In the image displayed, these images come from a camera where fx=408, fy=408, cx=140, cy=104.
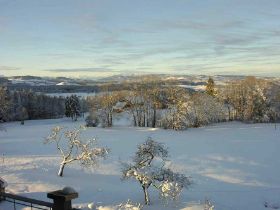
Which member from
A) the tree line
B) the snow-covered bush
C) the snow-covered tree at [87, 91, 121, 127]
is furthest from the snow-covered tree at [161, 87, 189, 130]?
the snow-covered bush

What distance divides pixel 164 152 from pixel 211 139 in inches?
1217

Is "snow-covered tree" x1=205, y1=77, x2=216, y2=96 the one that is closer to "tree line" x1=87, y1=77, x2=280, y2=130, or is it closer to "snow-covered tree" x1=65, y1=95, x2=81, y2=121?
"tree line" x1=87, y1=77, x2=280, y2=130

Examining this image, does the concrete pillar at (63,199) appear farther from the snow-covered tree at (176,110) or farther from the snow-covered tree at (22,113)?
the snow-covered tree at (22,113)

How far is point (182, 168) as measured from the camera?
38.5m

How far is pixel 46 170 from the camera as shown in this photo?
3216cm

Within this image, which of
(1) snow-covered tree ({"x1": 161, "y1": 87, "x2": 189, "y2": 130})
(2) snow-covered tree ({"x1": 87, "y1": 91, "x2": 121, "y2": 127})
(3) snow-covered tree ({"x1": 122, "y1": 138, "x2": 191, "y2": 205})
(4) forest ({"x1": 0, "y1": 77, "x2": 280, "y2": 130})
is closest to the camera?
(3) snow-covered tree ({"x1": 122, "y1": 138, "x2": 191, "y2": 205})

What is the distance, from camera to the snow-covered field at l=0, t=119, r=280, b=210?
24.7 meters

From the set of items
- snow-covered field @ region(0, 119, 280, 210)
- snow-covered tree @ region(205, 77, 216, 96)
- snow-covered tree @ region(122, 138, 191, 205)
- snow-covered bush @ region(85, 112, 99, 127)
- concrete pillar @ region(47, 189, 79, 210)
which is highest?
snow-covered tree @ region(205, 77, 216, 96)

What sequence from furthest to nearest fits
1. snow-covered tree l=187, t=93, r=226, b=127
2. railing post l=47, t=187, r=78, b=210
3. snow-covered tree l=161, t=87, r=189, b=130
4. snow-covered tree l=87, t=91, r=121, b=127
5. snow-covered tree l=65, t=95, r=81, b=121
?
snow-covered tree l=65, t=95, r=81, b=121 < snow-covered tree l=87, t=91, r=121, b=127 < snow-covered tree l=187, t=93, r=226, b=127 < snow-covered tree l=161, t=87, r=189, b=130 < railing post l=47, t=187, r=78, b=210

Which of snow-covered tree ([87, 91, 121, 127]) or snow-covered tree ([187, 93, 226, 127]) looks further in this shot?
snow-covered tree ([87, 91, 121, 127])

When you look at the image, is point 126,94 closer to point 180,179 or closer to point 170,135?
point 170,135

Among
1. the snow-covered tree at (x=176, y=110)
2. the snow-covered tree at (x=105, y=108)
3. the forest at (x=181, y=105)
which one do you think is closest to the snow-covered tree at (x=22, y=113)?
the forest at (x=181, y=105)

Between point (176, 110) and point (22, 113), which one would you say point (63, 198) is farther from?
point (22, 113)

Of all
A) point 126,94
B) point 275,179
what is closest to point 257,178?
point 275,179
